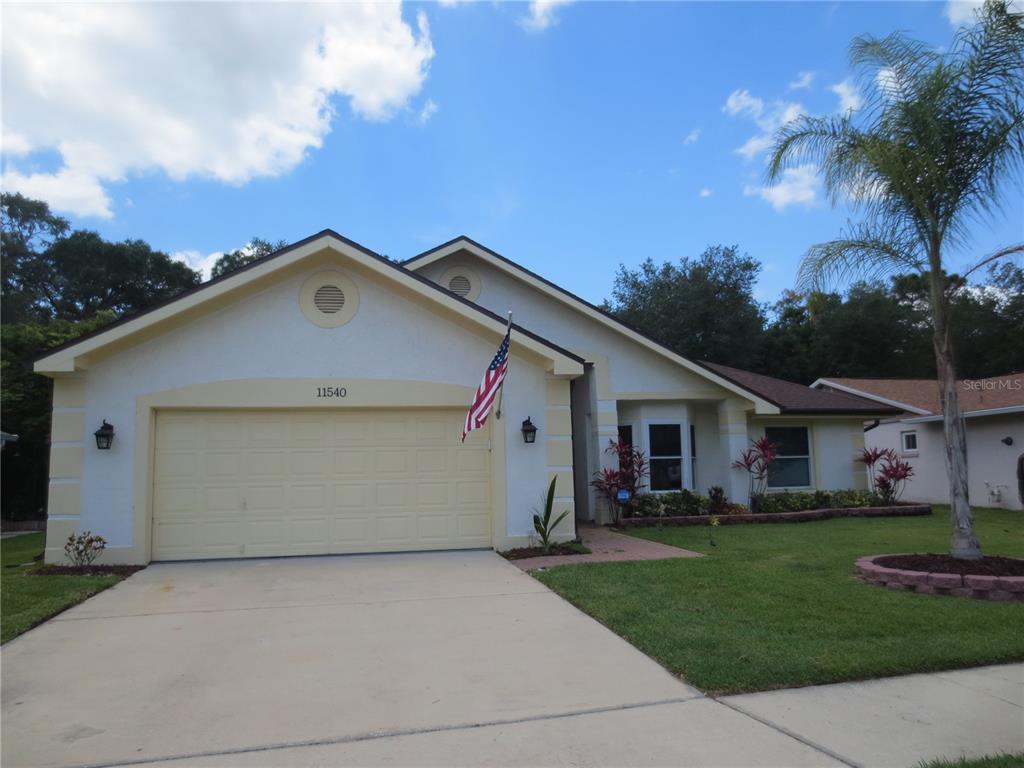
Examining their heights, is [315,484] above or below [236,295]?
below

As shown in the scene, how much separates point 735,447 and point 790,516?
1995 millimetres

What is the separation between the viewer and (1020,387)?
19.5 m

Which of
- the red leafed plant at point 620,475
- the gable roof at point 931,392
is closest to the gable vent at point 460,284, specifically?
the red leafed plant at point 620,475

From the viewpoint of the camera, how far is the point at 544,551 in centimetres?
1070

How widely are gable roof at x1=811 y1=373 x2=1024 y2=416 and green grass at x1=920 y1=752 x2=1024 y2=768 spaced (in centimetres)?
1676

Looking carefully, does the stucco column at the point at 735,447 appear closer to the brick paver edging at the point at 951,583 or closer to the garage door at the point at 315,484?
the garage door at the point at 315,484

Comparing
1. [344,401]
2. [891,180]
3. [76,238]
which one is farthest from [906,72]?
[76,238]

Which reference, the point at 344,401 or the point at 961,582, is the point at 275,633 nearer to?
the point at 344,401

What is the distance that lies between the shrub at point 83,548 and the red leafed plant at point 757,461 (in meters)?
13.0

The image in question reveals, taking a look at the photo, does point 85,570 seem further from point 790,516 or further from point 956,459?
point 790,516

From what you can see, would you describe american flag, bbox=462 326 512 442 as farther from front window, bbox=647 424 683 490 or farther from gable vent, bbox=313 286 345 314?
front window, bbox=647 424 683 490

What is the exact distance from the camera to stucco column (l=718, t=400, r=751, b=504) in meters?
16.4

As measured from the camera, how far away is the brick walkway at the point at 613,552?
10055mm

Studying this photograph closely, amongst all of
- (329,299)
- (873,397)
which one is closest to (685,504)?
(329,299)
